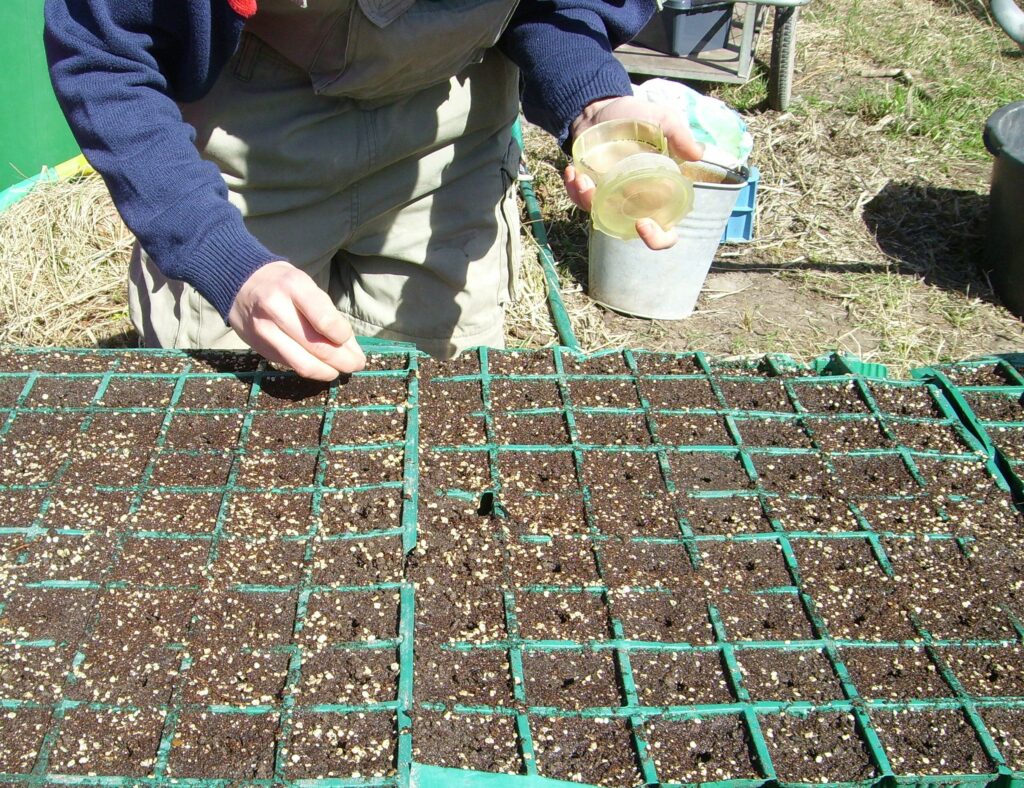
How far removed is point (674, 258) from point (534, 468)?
1.36 metres

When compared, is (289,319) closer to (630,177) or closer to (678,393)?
(630,177)

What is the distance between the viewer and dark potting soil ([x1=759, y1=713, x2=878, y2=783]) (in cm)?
99

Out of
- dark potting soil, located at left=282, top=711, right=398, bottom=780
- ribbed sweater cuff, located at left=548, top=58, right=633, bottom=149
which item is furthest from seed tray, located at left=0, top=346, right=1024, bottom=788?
ribbed sweater cuff, located at left=548, top=58, right=633, bottom=149

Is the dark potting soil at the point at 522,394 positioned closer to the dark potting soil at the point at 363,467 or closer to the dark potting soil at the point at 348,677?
the dark potting soil at the point at 363,467

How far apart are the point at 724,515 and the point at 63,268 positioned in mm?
1950

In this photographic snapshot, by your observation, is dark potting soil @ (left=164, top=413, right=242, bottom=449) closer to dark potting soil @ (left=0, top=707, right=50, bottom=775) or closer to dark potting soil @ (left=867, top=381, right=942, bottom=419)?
dark potting soil @ (left=0, top=707, right=50, bottom=775)

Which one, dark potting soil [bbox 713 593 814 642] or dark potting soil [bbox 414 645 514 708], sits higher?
dark potting soil [bbox 713 593 814 642]

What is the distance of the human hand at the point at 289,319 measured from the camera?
1167 mm

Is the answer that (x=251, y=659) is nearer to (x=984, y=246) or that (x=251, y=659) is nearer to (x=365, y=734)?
(x=365, y=734)

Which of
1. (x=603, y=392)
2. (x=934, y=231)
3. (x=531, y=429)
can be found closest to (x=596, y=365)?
(x=603, y=392)

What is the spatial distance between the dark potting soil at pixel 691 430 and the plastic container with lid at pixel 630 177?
0.95 ft

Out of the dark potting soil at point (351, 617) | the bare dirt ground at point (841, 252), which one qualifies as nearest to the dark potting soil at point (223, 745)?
the dark potting soil at point (351, 617)

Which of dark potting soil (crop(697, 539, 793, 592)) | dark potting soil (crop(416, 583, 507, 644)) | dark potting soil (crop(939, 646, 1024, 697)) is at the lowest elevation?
dark potting soil (crop(416, 583, 507, 644))

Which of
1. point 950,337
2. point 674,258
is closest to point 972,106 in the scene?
point 950,337
